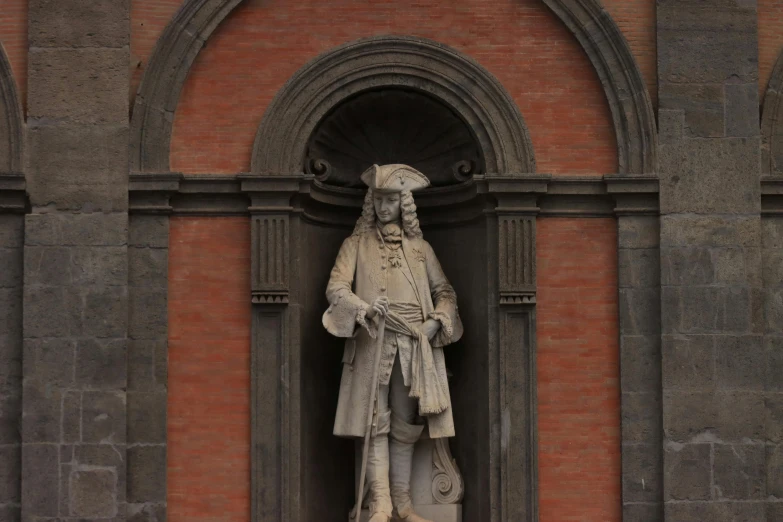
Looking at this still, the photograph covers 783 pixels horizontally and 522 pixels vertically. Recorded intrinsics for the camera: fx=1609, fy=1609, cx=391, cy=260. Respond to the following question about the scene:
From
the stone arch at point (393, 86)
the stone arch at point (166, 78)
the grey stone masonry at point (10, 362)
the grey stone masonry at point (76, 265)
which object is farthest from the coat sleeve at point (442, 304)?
the grey stone masonry at point (10, 362)

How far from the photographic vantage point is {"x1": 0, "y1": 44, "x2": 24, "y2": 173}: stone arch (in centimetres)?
1385

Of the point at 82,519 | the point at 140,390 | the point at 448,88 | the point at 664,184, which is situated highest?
the point at 448,88

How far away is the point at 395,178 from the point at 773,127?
3.44m

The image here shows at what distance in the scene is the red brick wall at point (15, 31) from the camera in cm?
1412

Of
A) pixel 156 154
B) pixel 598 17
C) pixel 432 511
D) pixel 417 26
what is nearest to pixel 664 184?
pixel 598 17

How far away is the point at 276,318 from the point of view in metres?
14.0

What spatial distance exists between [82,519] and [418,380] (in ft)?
10.1

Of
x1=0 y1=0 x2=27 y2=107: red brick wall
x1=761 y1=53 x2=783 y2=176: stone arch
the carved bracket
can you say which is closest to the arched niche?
the carved bracket

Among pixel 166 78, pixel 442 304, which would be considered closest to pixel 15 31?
pixel 166 78

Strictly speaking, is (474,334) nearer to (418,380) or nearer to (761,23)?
(418,380)

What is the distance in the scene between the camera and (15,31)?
14164 mm

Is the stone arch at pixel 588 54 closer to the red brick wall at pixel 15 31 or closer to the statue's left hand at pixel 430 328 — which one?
the red brick wall at pixel 15 31

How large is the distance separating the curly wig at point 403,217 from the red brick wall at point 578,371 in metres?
1.11

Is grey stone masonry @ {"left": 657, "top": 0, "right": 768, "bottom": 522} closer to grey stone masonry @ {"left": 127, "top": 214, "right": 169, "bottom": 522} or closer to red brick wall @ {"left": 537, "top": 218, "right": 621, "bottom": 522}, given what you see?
red brick wall @ {"left": 537, "top": 218, "right": 621, "bottom": 522}
